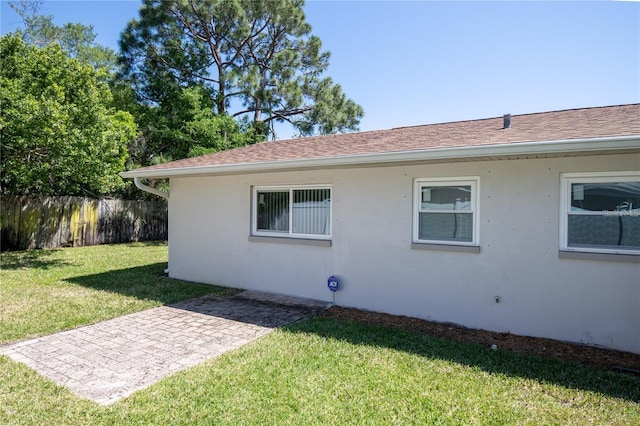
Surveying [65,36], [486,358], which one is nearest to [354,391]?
[486,358]

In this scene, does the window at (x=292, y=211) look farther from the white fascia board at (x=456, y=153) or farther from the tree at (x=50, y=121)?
the tree at (x=50, y=121)

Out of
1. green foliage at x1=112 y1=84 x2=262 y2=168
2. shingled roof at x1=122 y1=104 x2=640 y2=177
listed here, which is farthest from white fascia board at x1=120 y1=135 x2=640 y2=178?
green foliage at x1=112 y1=84 x2=262 y2=168

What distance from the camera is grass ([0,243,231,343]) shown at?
18.8 feet

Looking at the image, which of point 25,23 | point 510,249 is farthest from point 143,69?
point 510,249

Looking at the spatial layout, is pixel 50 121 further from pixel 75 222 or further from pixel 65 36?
pixel 65 36

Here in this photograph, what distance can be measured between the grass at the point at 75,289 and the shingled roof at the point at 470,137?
2.51 m

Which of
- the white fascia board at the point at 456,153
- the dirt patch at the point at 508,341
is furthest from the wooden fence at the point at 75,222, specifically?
the dirt patch at the point at 508,341

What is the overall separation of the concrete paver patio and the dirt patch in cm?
99

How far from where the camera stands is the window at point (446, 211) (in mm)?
5668

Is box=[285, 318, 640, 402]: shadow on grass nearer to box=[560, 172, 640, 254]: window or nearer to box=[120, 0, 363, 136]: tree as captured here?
box=[560, 172, 640, 254]: window

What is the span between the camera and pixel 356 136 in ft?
28.1

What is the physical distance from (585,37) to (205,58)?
19221 millimetres

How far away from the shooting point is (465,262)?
5621 mm

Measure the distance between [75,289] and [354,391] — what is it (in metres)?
6.77
